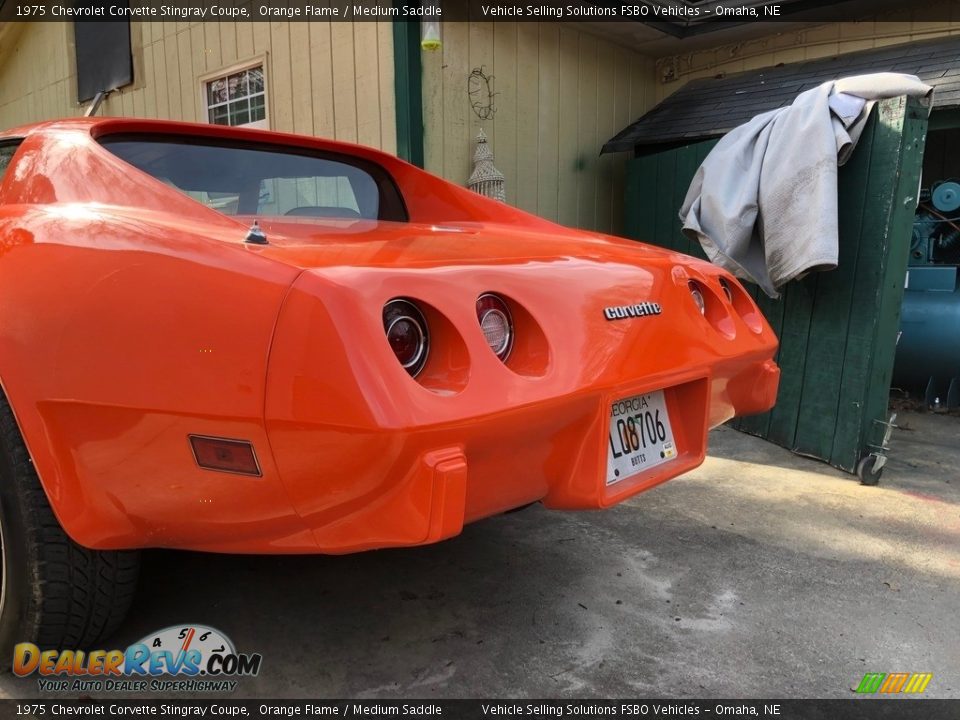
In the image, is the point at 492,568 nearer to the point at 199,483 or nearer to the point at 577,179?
the point at 199,483

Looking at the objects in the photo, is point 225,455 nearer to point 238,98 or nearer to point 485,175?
point 485,175

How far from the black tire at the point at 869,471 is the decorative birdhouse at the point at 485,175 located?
272 centimetres

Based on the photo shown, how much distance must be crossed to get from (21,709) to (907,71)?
5794 millimetres

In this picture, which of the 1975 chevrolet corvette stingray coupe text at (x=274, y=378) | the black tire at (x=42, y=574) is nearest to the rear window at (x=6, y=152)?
the 1975 chevrolet corvette stingray coupe text at (x=274, y=378)

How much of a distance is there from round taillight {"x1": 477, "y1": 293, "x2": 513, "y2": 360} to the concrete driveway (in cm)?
90

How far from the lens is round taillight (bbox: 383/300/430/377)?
4.75ft

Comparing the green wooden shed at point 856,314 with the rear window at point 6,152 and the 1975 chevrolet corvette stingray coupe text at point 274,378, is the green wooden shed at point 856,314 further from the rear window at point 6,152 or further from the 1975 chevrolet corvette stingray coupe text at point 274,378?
the rear window at point 6,152

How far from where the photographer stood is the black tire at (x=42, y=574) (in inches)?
66.6

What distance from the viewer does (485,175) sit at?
487cm

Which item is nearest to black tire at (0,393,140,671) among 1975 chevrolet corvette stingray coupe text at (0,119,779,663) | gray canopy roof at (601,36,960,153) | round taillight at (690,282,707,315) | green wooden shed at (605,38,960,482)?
1975 chevrolet corvette stingray coupe text at (0,119,779,663)

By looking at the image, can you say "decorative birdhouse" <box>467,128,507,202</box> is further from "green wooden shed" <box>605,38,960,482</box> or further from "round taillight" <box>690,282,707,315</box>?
"round taillight" <box>690,282,707,315</box>

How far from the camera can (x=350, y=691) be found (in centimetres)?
184

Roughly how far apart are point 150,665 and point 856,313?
134 inches

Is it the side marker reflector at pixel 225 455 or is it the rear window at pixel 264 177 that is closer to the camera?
the side marker reflector at pixel 225 455
